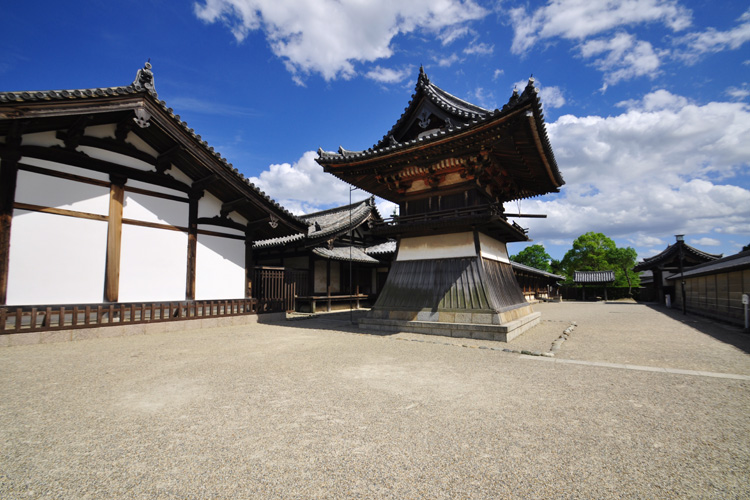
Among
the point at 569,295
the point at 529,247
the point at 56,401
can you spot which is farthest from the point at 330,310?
the point at 529,247

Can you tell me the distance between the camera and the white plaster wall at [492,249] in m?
10.8

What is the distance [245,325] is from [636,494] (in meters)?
11.6

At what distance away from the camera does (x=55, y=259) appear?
8.02 m

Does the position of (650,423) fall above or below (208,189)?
below

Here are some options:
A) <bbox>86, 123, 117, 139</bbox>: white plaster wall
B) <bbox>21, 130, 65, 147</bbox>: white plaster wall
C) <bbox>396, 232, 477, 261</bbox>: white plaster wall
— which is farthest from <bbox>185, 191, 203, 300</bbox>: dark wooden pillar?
<bbox>396, 232, 477, 261</bbox>: white plaster wall

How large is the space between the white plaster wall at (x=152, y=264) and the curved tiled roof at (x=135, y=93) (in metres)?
2.81

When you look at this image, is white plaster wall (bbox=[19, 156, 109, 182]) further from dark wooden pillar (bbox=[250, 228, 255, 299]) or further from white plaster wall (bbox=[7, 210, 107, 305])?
dark wooden pillar (bbox=[250, 228, 255, 299])

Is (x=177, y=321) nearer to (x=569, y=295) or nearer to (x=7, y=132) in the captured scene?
(x=7, y=132)

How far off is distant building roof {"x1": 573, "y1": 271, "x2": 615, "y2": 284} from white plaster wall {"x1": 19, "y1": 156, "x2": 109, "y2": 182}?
48763 millimetres

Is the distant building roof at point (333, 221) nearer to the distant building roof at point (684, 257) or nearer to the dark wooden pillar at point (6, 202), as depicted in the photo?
the dark wooden pillar at point (6, 202)

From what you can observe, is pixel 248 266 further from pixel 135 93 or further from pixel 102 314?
pixel 135 93

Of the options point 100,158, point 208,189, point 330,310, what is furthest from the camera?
point 330,310

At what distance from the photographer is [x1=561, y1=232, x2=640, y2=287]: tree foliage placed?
47.9m

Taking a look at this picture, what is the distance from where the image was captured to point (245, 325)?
11805 mm
